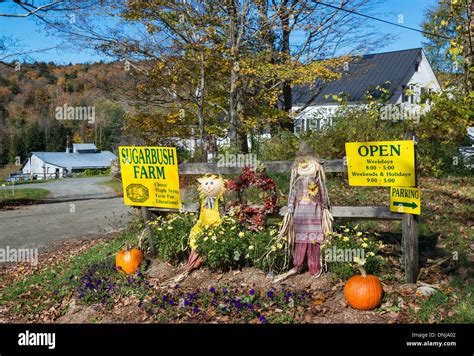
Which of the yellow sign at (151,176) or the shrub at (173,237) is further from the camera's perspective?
the yellow sign at (151,176)

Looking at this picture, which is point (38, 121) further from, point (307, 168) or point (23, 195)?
point (307, 168)

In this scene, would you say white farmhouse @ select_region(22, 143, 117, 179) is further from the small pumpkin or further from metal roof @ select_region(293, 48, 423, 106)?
the small pumpkin

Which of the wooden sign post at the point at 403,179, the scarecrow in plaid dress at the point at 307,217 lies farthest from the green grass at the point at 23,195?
the wooden sign post at the point at 403,179

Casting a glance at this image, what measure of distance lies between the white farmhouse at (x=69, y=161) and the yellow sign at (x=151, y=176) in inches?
2455

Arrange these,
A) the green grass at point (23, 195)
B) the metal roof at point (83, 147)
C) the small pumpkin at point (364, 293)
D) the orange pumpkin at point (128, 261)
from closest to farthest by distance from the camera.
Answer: the small pumpkin at point (364, 293) < the orange pumpkin at point (128, 261) < the green grass at point (23, 195) < the metal roof at point (83, 147)

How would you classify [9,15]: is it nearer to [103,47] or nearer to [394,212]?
[103,47]

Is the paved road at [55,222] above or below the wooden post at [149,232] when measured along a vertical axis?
below

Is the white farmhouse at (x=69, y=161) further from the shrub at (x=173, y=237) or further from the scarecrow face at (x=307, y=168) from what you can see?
the scarecrow face at (x=307, y=168)

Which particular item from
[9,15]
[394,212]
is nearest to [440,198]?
[394,212]

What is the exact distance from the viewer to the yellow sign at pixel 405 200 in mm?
Result: 5129

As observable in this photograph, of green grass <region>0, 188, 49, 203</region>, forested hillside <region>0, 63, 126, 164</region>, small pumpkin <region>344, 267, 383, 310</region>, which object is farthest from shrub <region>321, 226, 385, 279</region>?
forested hillside <region>0, 63, 126, 164</region>

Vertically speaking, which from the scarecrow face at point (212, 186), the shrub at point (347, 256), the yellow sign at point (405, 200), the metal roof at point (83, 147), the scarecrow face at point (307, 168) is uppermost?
the metal roof at point (83, 147)

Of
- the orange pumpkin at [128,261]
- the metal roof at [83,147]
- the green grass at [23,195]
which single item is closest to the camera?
the orange pumpkin at [128,261]
